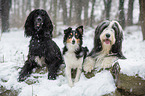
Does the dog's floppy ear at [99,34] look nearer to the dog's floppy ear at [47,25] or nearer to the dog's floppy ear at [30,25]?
the dog's floppy ear at [47,25]

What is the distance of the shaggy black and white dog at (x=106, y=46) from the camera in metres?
2.87

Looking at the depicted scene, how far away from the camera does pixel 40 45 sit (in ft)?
10.6

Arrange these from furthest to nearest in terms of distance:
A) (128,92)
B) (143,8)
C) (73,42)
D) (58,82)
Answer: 1. (143,8)
2. (58,82)
3. (73,42)
4. (128,92)

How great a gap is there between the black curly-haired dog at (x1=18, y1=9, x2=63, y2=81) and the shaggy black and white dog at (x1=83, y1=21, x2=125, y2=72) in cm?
89

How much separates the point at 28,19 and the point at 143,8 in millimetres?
5313

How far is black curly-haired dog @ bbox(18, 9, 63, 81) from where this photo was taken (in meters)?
3.24

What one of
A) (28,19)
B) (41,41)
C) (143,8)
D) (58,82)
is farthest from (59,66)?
(143,8)

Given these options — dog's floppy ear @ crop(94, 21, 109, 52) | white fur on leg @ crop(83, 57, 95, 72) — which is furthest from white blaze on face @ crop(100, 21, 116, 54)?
white fur on leg @ crop(83, 57, 95, 72)

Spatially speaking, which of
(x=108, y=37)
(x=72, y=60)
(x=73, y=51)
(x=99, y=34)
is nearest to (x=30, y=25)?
(x=73, y=51)

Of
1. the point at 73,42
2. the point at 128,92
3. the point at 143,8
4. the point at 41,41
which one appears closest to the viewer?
the point at 128,92

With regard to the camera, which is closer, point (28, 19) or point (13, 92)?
point (13, 92)

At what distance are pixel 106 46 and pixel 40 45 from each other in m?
1.64

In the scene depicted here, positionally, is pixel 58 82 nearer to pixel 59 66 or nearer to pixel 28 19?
pixel 59 66

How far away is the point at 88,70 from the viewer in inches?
119
